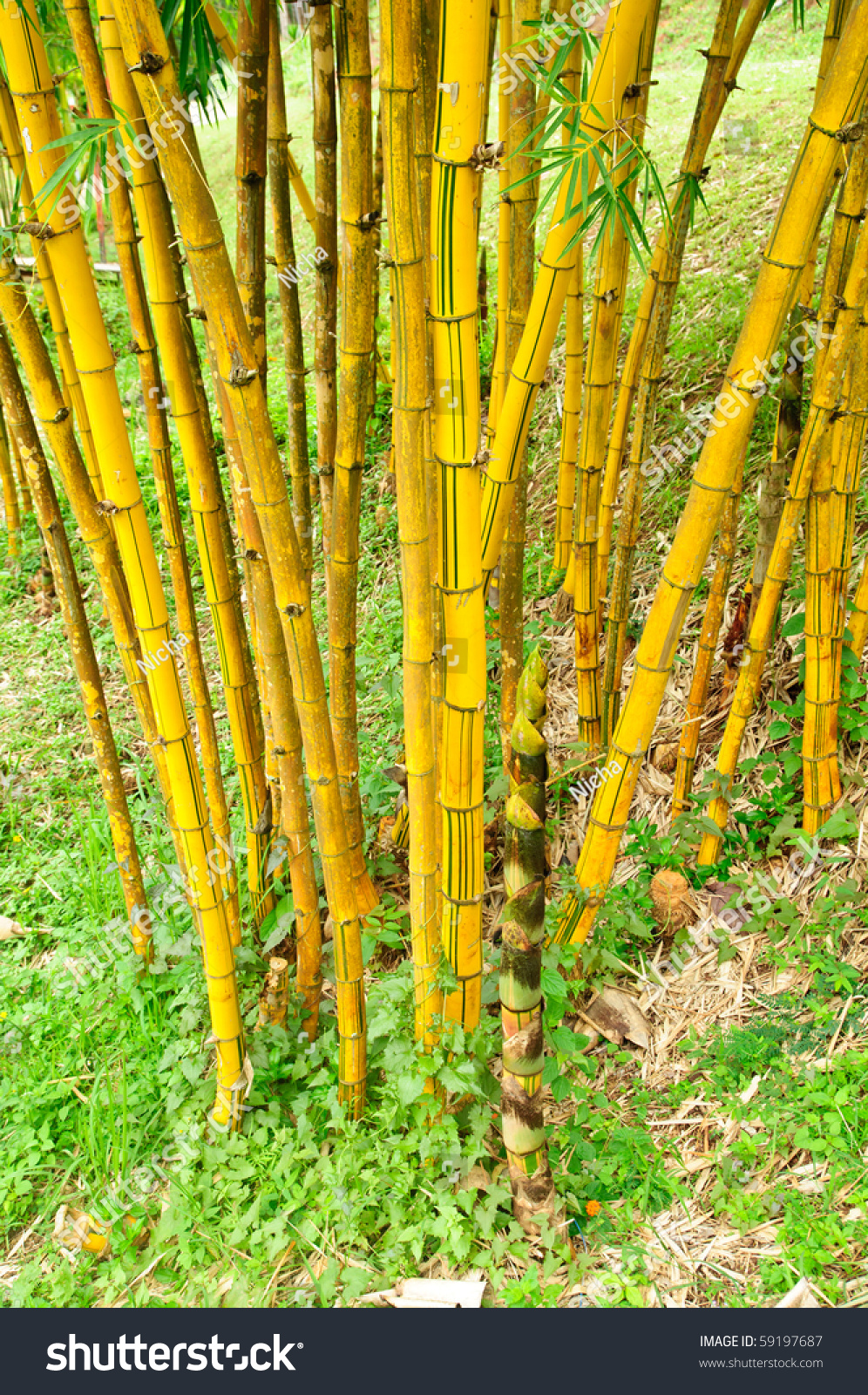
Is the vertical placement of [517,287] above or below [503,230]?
below

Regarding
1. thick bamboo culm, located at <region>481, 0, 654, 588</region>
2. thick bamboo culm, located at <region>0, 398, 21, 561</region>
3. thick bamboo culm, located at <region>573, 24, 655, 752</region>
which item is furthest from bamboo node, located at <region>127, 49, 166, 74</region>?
thick bamboo culm, located at <region>0, 398, 21, 561</region>

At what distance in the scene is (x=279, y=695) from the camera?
5.58 ft

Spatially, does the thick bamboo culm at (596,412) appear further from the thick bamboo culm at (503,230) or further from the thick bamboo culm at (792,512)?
the thick bamboo culm at (792,512)

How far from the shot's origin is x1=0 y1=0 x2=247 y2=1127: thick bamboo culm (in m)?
1.25

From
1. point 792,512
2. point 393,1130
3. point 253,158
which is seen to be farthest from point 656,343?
point 393,1130

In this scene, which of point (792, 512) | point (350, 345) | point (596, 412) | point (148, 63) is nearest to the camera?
point (148, 63)

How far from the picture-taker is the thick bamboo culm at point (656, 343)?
186 centimetres

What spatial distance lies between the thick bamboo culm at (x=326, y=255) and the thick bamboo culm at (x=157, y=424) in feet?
1.11

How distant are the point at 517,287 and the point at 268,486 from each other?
2.86 feet

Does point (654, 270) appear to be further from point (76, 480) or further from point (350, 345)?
point (76, 480)

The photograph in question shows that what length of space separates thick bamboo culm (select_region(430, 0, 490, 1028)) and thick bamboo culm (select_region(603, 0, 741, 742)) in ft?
2.64

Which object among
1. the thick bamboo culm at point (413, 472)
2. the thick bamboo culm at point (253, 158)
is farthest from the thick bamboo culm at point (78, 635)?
the thick bamboo culm at point (413, 472)

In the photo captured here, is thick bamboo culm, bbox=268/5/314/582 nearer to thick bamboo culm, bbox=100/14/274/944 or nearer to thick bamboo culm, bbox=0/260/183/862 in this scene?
thick bamboo culm, bbox=100/14/274/944

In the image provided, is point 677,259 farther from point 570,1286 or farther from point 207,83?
point 570,1286
